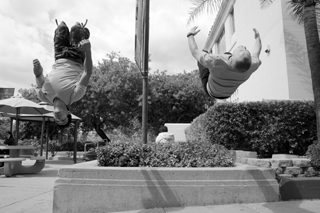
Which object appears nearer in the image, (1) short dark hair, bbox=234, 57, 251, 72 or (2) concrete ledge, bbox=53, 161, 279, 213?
(1) short dark hair, bbox=234, 57, 251, 72

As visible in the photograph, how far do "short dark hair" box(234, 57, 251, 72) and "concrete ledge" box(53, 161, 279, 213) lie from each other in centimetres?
234

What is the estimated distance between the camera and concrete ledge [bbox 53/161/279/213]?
4.27m

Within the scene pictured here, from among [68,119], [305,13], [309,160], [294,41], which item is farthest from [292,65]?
[68,119]

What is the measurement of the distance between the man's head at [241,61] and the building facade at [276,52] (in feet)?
22.5

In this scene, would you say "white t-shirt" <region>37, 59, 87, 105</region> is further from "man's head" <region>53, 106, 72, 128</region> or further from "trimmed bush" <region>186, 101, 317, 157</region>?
"trimmed bush" <region>186, 101, 317, 157</region>

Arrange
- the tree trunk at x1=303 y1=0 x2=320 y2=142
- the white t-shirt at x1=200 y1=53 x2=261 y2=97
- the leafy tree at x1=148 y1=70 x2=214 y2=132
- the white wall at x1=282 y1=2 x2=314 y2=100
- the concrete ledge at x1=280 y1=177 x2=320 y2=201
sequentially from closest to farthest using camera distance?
the white t-shirt at x1=200 y1=53 x2=261 y2=97, the concrete ledge at x1=280 y1=177 x2=320 y2=201, the tree trunk at x1=303 y1=0 x2=320 y2=142, the white wall at x1=282 y1=2 x2=314 y2=100, the leafy tree at x1=148 y1=70 x2=214 y2=132

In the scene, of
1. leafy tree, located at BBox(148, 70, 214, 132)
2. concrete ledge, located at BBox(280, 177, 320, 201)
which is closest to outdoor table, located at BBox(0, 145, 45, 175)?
concrete ledge, located at BBox(280, 177, 320, 201)

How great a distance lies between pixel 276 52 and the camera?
10.7m

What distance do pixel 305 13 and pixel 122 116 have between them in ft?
53.3

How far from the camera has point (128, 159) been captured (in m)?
4.89

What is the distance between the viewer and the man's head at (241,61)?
273cm

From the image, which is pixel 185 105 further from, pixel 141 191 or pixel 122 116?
pixel 141 191

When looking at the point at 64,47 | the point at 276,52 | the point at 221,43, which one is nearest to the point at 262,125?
the point at 276,52

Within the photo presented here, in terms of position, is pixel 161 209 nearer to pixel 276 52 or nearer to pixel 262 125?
pixel 262 125
